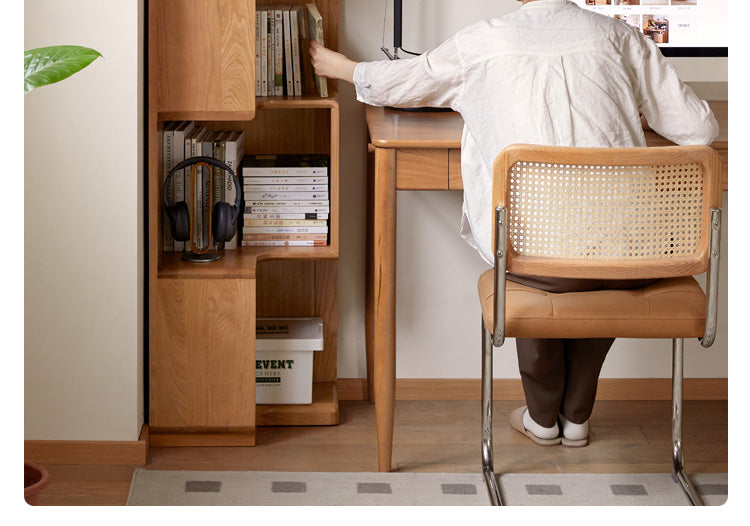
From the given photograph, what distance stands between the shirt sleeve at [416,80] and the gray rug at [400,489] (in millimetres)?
861

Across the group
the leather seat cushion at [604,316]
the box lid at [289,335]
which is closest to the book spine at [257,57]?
the box lid at [289,335]

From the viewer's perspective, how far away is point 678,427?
2.26m

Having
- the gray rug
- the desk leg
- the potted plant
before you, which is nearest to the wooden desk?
the desk leg

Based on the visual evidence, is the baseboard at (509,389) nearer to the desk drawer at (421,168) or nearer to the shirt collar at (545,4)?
the desk drawer at (421,168)

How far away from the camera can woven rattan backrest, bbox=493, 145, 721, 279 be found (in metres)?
1.77

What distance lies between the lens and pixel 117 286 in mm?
2234

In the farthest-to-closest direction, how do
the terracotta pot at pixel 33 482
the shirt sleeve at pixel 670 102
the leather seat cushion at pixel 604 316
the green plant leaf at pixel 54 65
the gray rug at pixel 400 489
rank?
the gray rug at pixel 400 489
the shirt sleeve at pixel 670 102
the leather seat cushion at pixel 604 316
the terracotta pot at pixel 33 482
the green plant leaf at pixel 54 65

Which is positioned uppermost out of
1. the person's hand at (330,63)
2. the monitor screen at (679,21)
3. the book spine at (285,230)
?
the monitor screen at (679,21)

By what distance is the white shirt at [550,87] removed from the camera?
198 centimetres

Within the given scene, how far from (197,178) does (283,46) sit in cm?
40

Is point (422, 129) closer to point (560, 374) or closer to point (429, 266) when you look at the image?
point (429, 266)
